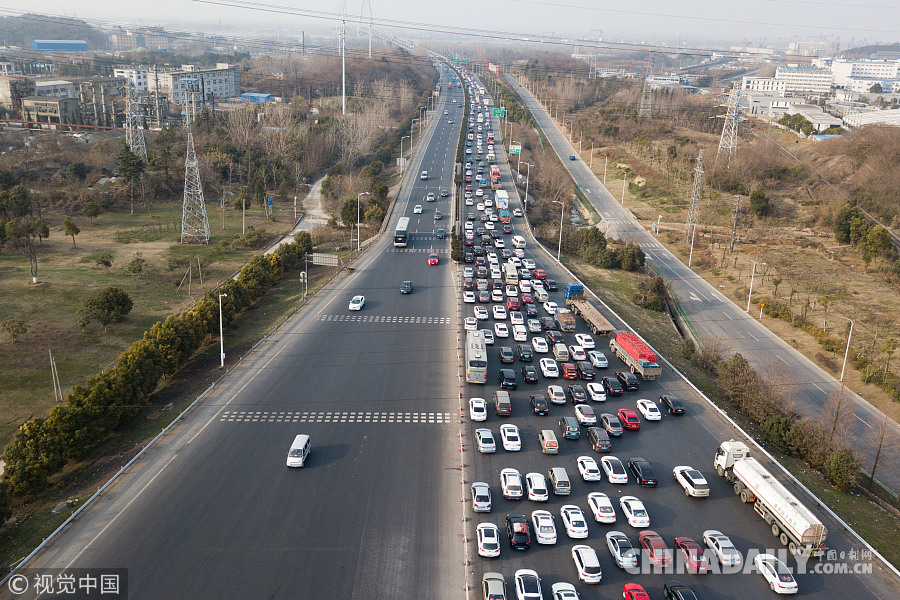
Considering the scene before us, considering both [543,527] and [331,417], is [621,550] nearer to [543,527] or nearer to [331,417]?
[543,527]

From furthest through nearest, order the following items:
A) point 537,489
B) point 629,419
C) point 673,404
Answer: point 673,404 → point 629,419 → point 537,489

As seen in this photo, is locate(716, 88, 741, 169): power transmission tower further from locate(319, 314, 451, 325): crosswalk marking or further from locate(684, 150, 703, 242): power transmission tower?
locate(319, 314, 451, 325): crosswalk marking

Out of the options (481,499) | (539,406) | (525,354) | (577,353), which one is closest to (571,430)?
(539,406)

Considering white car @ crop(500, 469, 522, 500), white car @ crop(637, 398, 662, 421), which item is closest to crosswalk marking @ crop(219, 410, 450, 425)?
white car @ crop(500, 469, 522, 500)

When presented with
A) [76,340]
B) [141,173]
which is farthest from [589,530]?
[141,173]

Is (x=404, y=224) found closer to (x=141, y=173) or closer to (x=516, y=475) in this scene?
(x=141, y=173)

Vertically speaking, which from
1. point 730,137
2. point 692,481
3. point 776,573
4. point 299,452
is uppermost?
point 730,137
